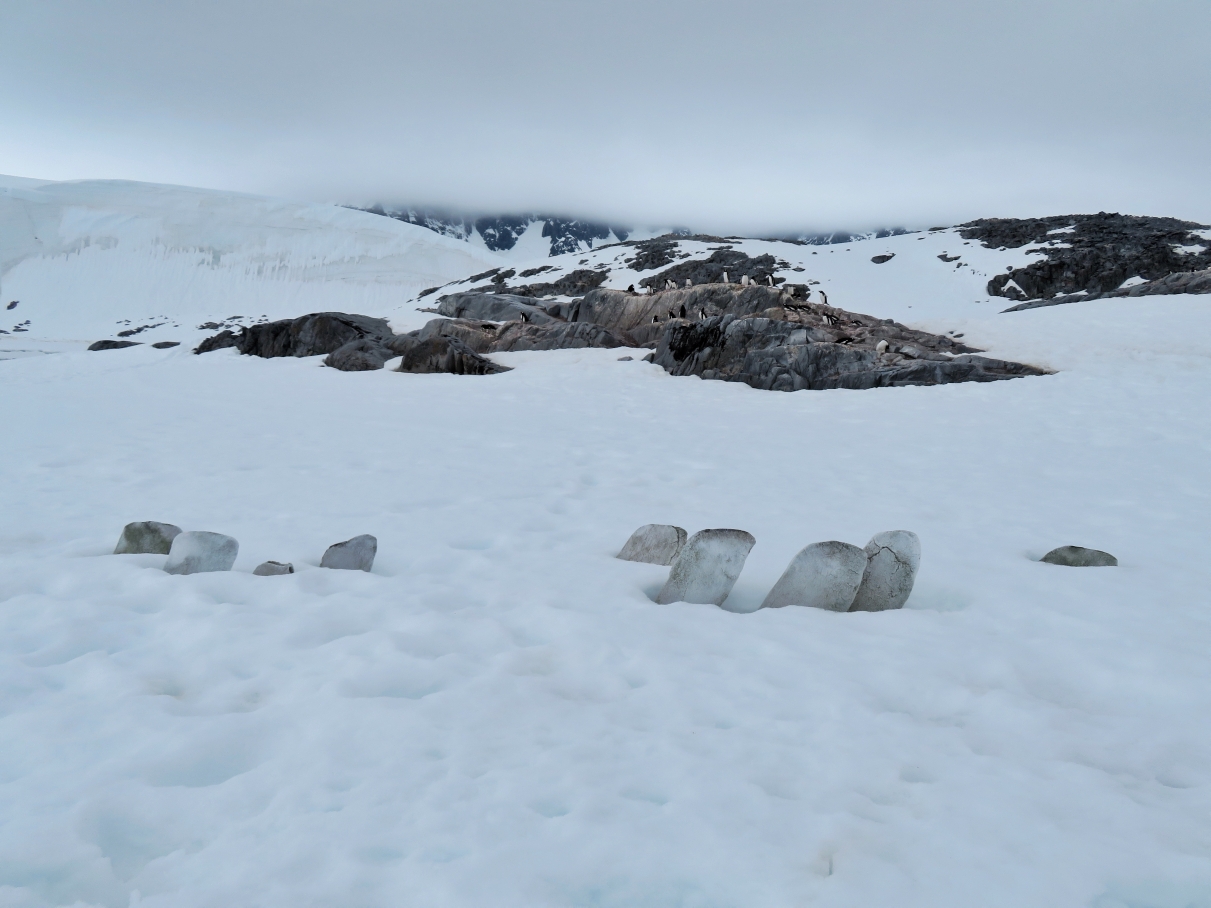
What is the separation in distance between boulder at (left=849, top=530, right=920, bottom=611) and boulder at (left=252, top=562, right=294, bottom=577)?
3690mm

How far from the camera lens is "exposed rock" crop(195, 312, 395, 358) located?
24.2 metres

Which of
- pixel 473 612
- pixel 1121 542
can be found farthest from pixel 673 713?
pixel 1121 542

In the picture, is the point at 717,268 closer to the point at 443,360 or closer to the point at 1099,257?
the point at 1099,257

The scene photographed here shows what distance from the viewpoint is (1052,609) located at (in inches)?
156

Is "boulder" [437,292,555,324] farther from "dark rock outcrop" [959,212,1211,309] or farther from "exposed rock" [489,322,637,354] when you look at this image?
"dark rock outcrop" [959,212,1211,309]

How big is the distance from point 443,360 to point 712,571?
15.9m

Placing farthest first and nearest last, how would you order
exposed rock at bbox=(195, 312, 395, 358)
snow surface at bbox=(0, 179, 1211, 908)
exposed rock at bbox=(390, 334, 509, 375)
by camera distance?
1. exposed rock at bbox=(195, 312, 395, 358)
2. exposed rock at bbox=(390, 334, 509, 375)
3. snow surface at bbox=(0, 179, 1211, 908)

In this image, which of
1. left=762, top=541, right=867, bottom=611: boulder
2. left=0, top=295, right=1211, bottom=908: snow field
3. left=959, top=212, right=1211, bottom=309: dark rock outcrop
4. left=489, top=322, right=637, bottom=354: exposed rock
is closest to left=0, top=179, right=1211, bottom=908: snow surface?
left=0, top=295, right=1211, bottom=908: snow field

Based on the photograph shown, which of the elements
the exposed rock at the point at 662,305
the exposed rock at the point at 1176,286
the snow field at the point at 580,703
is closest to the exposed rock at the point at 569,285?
the exposed rock at the point at 662,305

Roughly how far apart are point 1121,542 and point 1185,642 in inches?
82.5

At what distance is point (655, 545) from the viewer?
483 cm

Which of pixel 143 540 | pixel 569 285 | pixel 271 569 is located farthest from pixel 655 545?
pixel 569 285

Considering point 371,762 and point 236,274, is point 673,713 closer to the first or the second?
point 371,762

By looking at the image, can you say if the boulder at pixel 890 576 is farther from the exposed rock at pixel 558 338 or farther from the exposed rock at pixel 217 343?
the exposed rock at pixel 217 343
